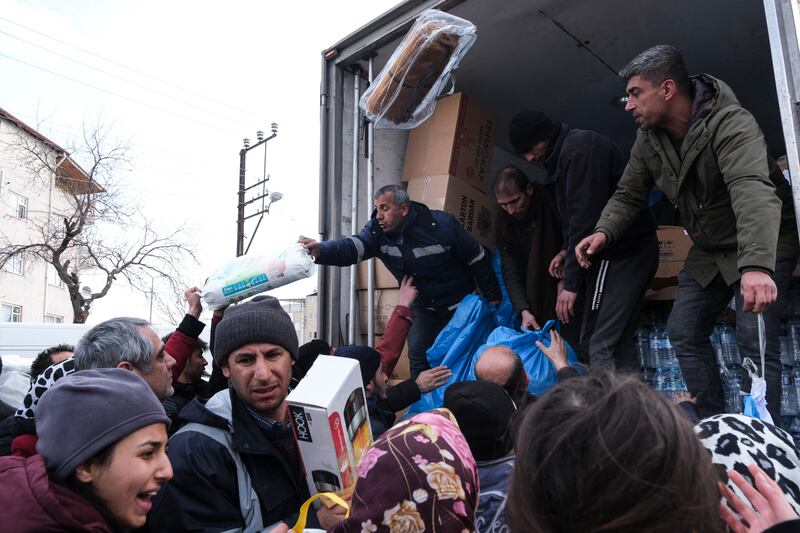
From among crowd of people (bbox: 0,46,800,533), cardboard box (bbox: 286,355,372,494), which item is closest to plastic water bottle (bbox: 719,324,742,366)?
crowd of people (bbox: 0,46,800,533)

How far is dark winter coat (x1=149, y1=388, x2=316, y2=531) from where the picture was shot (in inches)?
60.0

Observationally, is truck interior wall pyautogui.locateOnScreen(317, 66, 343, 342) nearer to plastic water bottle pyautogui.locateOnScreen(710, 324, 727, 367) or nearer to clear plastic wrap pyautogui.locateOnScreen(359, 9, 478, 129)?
clear plastic wrap pyautogui.locateOnScreen(359, 9, 478, 129)

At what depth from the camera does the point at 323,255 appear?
3.44 m

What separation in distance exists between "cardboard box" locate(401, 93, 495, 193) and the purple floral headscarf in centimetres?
317

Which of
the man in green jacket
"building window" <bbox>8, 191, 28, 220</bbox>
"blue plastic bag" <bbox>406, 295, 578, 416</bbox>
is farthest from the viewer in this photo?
"building window" <bbox>8, 191, 28, 220</bbox>

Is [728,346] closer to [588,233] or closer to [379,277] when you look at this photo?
[588,233]

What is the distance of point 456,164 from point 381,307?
116 centimetres

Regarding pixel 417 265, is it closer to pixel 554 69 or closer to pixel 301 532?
pixel 554 69

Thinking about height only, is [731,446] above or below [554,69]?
below

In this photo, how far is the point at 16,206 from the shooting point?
22.0m

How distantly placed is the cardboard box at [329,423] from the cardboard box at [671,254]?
2500 mm

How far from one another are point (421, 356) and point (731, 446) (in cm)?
277

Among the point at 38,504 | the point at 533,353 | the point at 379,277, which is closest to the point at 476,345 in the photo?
the point at 533,353

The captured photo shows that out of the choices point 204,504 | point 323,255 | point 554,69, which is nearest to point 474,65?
point 554,69
